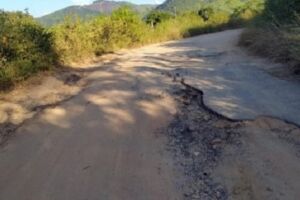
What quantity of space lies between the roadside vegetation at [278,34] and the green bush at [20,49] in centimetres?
532

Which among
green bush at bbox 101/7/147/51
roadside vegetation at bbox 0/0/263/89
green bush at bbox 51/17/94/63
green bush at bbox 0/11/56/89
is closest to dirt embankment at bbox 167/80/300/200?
green bush at bbox 0/11/56/89

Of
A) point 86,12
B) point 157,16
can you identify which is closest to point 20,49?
point 86,12

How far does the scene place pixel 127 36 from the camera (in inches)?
856

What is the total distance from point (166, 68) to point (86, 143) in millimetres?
5447

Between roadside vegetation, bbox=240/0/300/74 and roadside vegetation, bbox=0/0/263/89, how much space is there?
158 inches

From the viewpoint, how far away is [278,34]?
11.6 meters

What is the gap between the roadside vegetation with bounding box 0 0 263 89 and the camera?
10.9m

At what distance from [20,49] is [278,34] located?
19.2 ft

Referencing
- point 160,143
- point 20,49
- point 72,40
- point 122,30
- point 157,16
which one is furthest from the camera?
point 157,16

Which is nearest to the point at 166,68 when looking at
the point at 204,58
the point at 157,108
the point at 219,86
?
the point at 204,58

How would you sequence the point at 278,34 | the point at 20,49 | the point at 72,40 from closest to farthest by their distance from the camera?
the point at 20,49 < the point at 278,34 < the point at 72,40

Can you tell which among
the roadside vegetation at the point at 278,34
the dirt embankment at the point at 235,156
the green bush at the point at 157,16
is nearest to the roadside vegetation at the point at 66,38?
the roadside vegetation at the point at 278,34

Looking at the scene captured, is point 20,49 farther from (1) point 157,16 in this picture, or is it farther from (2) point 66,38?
(1) point 157,16

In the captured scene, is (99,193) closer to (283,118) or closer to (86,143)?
(86,143)
